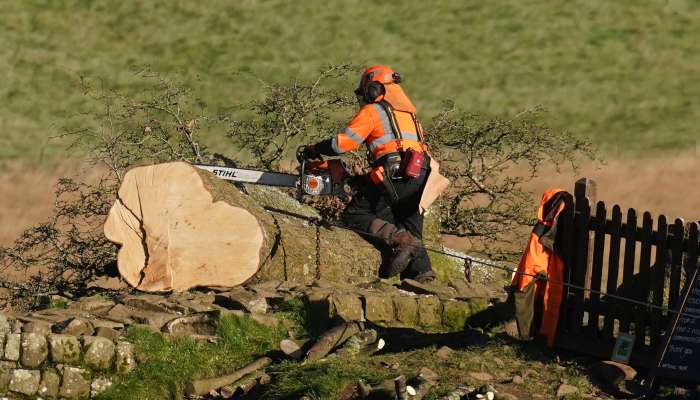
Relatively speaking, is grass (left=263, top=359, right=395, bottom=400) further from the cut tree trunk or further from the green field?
the green field

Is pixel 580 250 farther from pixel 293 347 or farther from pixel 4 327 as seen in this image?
pixel 4 327

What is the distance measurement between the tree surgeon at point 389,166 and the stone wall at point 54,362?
3054 millimetres

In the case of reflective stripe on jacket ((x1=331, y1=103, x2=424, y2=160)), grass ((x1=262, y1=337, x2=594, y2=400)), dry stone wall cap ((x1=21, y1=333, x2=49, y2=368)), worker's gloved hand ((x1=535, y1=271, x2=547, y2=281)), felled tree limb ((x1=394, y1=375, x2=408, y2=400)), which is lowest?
dry stone wall cap ((x1=21, y1=333, x2=49, y2=368))

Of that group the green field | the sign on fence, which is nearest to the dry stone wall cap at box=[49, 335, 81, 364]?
the sign on fence

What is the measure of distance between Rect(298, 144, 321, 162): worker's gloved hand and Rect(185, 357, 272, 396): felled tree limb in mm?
2643

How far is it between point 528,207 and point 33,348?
909 centimetres

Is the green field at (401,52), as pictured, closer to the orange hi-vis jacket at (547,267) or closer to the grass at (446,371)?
the orange hi-vis jacket at (547,267)

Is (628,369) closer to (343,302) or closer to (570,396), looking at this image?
(570,396)

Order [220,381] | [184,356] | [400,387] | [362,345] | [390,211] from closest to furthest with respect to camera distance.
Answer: [400,387], [220,381], [184,356], [362,345], [390,211]

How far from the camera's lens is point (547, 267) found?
1009cm

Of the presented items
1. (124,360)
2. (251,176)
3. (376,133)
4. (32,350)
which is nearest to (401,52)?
(251,176)

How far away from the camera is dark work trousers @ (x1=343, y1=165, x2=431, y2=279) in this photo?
12258 millimetres

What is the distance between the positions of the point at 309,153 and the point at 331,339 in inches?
101

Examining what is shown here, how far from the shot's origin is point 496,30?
30.3 metres
